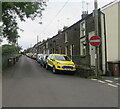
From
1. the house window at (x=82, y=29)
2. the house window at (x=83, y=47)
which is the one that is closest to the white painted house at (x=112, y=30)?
the house window at (x=83, y=47)

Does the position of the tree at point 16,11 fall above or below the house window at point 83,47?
above

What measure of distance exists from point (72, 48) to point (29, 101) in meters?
17.2

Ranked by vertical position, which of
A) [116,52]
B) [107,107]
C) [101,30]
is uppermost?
[101,30]

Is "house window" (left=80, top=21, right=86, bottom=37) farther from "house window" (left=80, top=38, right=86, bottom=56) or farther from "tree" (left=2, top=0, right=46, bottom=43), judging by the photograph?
"tree" (left=2, top=0, right=46, bottom=43)

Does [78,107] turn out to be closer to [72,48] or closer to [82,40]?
[82,40]

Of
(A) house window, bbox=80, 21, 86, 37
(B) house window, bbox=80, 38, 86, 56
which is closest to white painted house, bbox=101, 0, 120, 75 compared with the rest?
(B) house window, bbox=80, 38, 86, 56

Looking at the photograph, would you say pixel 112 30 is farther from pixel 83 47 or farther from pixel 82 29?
pixel 82 29

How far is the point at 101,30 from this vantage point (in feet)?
47.6

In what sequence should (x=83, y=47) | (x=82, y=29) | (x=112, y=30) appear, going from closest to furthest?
(x=112, y=30), (x=83, y=47), (x=82, y=29)

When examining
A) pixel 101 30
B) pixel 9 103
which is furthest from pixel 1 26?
pixel 9 103

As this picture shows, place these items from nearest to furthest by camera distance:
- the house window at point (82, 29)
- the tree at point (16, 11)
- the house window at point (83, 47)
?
the tree at point (16, 11)
the house window at point (83, 47)
the house window at point (82, 29)

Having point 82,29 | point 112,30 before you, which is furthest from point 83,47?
point 112,30

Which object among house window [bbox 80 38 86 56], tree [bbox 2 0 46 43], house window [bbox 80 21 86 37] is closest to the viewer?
tree [bbox 2 0 46 43]

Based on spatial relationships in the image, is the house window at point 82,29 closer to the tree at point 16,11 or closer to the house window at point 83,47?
the house window at point 83,47
